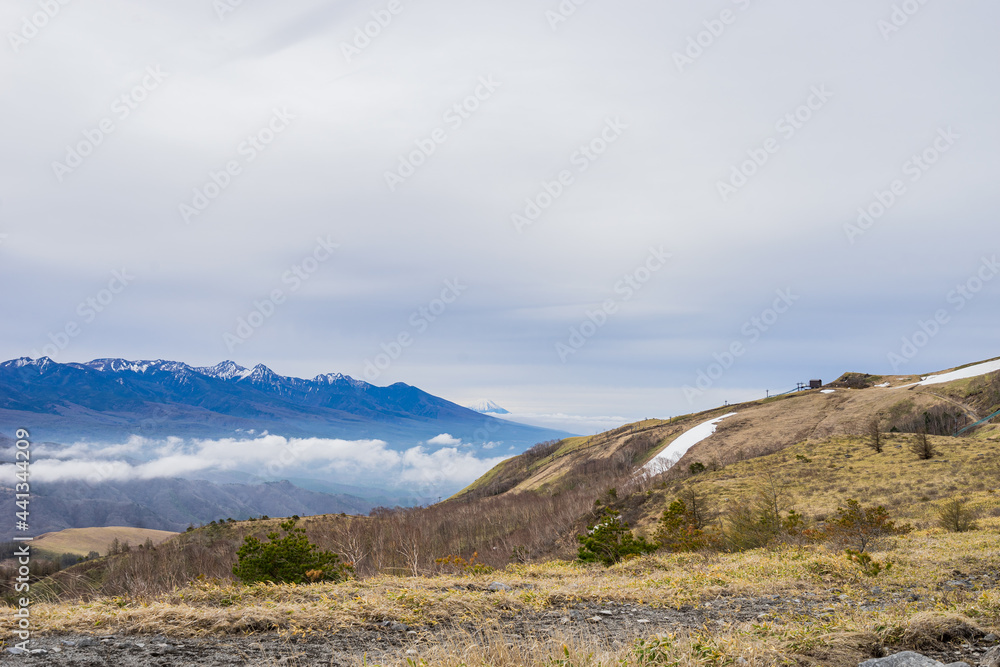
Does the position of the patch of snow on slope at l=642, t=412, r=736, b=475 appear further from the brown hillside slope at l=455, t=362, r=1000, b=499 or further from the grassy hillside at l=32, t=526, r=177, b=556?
the grassy hillside at l=32, t=526, r=177, b=556

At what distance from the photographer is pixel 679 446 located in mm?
102562

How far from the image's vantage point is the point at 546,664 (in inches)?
191

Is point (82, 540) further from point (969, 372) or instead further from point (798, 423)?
point (969, 372)

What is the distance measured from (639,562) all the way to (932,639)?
512 inches

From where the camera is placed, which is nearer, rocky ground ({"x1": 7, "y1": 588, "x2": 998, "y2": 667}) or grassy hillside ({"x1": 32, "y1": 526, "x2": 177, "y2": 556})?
rocky ground ({"x1": 7, "y1": 588, "x2": 998, "y2": 667})

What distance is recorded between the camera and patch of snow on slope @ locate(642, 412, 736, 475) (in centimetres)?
9407

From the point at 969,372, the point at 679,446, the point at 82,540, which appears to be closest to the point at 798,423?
the point at 679,446

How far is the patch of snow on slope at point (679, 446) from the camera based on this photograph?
9407 centimetres

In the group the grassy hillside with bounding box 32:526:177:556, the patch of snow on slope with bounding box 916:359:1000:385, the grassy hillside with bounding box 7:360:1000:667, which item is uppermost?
the patch of snow on slope with bounding box 916:359:1000:385

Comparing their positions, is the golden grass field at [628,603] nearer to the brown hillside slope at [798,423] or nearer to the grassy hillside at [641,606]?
A: the grassy hillside at [641,606]

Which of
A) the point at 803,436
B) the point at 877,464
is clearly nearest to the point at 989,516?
the point at 877,464

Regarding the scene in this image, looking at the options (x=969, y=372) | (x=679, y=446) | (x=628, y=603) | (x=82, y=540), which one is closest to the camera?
(x=628, y=603)

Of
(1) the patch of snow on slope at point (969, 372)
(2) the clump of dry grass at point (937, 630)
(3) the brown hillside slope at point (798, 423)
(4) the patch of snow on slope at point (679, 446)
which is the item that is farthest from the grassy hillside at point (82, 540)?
(1) the patch of snow on slope at point (969, 372)

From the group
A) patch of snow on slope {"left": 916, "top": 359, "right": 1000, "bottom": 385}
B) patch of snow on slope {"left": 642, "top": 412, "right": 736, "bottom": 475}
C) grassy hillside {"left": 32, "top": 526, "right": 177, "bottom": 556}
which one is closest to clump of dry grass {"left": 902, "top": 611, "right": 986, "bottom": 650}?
patch of snow on slope {"left": 642, "top": 412, "right": 736, "bottom": 475}
